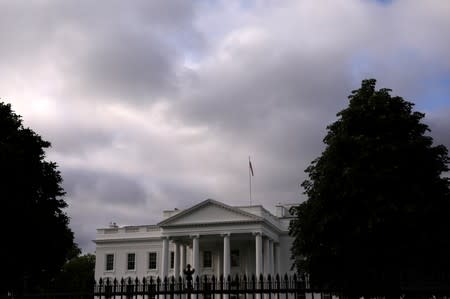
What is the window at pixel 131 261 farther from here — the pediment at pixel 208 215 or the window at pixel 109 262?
the pediment at pixel 208 215

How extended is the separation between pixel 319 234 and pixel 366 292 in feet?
49.2

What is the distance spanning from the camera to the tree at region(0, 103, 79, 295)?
3000 centimetres

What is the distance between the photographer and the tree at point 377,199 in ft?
79.0

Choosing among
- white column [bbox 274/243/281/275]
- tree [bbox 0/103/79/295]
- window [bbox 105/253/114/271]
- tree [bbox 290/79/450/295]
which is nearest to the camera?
tree [bbox 290/79/450/295]

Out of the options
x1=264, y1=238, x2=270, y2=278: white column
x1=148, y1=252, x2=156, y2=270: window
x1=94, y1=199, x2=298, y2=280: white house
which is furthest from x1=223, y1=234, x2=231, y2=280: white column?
x1=148, y1=252, x2=156, y2=270: window

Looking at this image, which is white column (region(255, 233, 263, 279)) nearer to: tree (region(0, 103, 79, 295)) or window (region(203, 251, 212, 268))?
window (region(203, 251, 212, 268))

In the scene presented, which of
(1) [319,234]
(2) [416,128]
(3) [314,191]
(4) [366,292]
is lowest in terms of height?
(4) [366,292]

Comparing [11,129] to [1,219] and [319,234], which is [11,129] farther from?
[319,234]

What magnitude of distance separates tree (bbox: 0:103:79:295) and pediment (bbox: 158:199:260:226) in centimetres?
2387

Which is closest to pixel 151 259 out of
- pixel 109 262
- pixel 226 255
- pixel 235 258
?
pixel 109 262

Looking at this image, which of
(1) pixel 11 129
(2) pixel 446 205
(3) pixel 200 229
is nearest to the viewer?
(2) pixel 446 205

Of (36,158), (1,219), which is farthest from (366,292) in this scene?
(36,158)

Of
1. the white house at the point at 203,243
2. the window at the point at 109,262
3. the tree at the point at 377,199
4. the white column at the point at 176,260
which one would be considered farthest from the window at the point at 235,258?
the tree at the point at 377,199

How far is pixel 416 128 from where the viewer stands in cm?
2569
